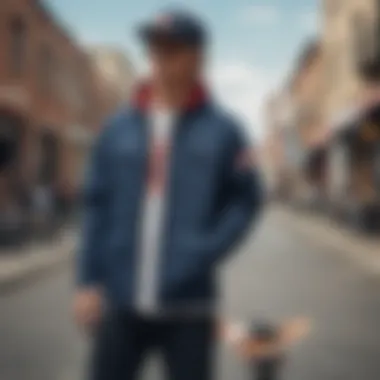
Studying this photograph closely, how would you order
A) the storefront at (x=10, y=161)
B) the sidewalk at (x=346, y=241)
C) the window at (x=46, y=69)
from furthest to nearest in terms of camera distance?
1. the sidewalk at (x=346, y=241)
2. the window at (x=46, y=69)
3. the storefront at (x=10, y=161)

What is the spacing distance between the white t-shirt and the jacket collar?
0.05 feet

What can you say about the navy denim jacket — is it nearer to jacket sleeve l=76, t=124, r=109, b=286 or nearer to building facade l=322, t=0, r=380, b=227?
jacket sleeve l=76, t=124, r=109, b=286

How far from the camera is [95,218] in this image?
1382 mm

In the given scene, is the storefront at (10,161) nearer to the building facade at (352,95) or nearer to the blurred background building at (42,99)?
the blurred background building at (42,99)

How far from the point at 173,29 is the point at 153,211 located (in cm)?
22

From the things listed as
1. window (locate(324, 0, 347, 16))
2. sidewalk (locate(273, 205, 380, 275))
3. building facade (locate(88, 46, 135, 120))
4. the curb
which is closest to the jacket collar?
building facade (locate(88, 46, 135, 120))

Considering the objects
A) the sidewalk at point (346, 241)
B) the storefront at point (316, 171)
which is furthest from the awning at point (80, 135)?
the sidewalk at point (346, 241)

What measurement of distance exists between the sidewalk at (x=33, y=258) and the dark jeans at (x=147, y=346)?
1.23 ft

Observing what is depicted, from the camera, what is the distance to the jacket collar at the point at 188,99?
1411 millimetres

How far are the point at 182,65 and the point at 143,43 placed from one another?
70 mm

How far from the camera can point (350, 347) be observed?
2.64 m

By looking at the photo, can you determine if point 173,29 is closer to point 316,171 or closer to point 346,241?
point 316,171

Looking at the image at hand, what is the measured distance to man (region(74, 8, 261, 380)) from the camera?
1.40 metres

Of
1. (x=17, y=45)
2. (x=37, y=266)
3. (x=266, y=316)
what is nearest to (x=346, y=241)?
(x=37, y=266)
